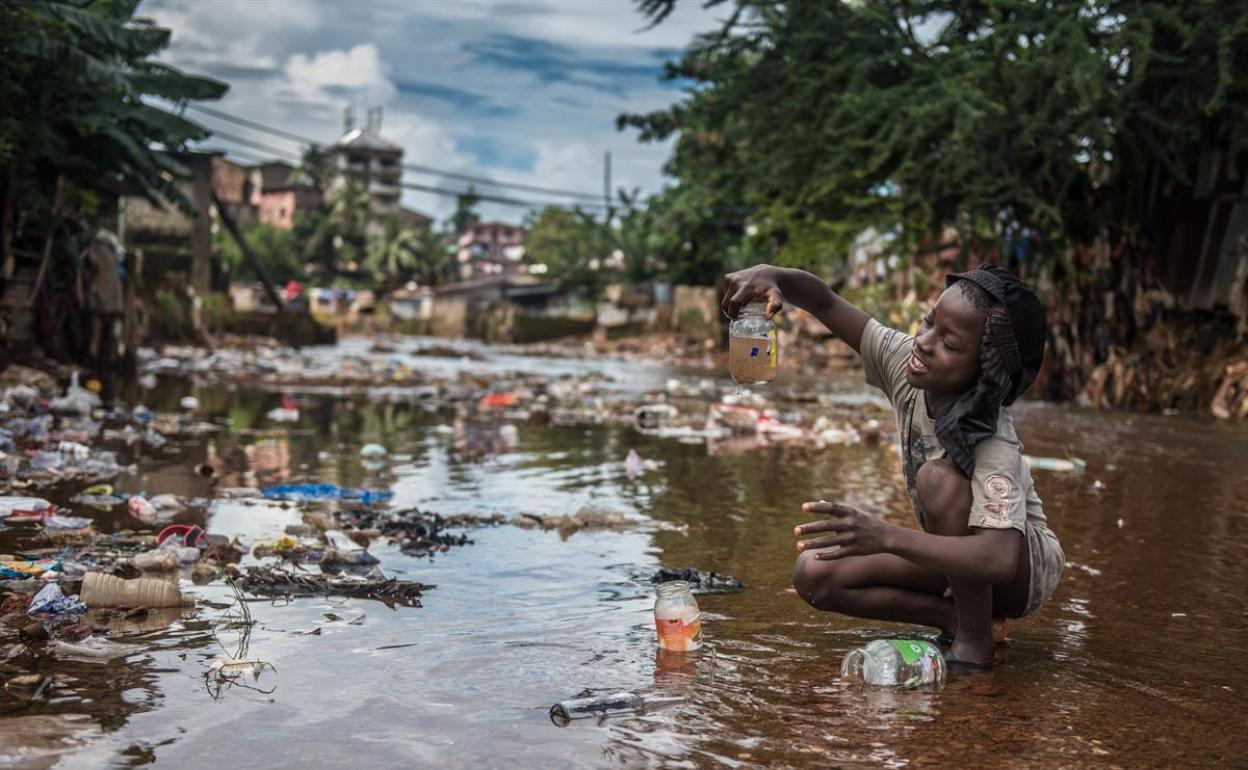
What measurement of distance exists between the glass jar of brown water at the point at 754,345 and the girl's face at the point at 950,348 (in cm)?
47

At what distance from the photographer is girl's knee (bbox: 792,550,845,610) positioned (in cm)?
312

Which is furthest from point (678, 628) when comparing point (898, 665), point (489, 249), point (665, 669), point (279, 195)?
point (489, 249)

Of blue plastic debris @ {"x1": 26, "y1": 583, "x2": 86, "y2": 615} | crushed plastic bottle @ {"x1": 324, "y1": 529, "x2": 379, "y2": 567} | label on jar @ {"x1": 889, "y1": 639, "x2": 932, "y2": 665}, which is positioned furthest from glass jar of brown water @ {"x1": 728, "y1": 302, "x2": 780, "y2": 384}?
blue plastic debris @ {"x1": 26, "y1": 583, "x2": 86, "y2": 615}

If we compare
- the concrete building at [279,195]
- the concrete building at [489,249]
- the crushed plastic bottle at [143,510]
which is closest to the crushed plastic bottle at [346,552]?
the crushed plastic bottle at [143,510]

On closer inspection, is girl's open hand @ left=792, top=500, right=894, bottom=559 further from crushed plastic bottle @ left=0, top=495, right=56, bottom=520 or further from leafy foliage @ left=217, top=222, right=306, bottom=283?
leafy foliage @ left=217, top=222, right=306, bottom=283

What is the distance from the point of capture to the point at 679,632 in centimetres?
299

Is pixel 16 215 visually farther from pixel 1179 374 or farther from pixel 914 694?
pixel 1179 374

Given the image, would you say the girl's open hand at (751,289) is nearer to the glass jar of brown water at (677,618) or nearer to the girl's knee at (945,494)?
the girl's knee at (945,494)

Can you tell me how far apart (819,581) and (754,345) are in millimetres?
634

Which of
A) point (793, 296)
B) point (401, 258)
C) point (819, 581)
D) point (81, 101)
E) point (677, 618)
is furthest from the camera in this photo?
point (401, 258)

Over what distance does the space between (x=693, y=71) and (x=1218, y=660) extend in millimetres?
22859

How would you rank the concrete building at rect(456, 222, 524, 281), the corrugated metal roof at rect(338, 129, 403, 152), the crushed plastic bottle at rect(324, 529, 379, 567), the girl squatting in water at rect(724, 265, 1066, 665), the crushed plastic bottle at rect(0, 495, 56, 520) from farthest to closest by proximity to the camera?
the corrugated metal roof at rect(338, 129, 403, 152), the concrete building at rect(456, 222, 524, 281), the crushed plastic bottle at rect(0, 495, 56, 520), the crushed plastic bottle at rect(324, 529, 379, 567), the girl squatting in water at rect(724, 265, 1066, 665)

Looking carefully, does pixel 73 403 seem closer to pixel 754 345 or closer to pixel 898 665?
pixel 754 345

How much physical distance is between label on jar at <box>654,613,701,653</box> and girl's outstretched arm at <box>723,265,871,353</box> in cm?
79
